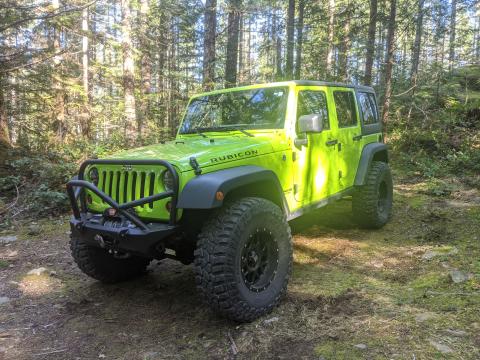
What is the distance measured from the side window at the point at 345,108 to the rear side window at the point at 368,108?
0.99ft

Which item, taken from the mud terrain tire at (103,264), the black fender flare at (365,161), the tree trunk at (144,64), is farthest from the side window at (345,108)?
the tree trunk at (144,64)

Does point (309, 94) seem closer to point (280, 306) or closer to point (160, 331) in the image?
point (280, 306)

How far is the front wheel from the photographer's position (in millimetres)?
3020

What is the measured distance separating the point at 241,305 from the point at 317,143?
7.31 feet

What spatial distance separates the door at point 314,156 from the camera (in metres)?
4.34

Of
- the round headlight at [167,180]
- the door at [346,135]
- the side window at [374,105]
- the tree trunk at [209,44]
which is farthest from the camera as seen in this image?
the tree trunk at [209,44]

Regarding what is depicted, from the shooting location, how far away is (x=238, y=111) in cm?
468

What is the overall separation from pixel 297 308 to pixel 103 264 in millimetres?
2007

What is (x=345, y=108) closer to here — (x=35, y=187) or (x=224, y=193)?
(x=224, y=193)

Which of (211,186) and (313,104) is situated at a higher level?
(313,104)

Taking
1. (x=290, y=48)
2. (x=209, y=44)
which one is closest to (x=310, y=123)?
(x=209, y=44)

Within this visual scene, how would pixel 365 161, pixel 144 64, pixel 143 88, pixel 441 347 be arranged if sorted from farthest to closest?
pixel 144 64
pixel 143 88
pixel 365 161
pixel 441 347

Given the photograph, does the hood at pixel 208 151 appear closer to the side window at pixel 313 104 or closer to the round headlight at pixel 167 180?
the round headlight at pixel 167 180

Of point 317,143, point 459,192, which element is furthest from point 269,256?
point 459,192
